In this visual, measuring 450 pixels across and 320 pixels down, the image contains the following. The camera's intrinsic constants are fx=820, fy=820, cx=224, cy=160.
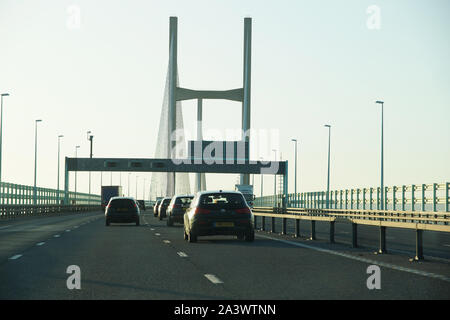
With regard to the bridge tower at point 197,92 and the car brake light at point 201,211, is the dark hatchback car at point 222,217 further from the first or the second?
the bridge tower at point 197,92

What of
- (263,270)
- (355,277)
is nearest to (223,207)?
(263,270)

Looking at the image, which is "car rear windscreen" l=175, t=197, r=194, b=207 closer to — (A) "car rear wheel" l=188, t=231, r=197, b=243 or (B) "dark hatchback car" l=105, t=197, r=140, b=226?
(B) "dark hatchback car" l=105, t=197, r=140, b=226

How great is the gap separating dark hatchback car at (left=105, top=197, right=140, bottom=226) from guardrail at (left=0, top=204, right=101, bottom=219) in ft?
43.9

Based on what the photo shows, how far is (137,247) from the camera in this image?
21.1 meters

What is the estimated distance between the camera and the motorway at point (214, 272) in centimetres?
1066

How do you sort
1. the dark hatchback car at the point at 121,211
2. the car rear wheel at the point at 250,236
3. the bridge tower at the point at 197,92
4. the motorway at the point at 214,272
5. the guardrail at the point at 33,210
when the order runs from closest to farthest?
the motorway at the point at 214,272 < the car rear wheel at the point at 250,236 < the dark hatchback car at the point at 121,211 < the guardrail at the point at 33,210 < the bridge tower at the point at 197,92

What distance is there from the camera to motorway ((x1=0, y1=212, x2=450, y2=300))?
1066 cm

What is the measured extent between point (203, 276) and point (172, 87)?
2661 inches

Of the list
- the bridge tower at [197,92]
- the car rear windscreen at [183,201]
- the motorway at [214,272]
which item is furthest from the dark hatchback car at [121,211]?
the bridge tower at [197,92]

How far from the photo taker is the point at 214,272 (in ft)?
45.2

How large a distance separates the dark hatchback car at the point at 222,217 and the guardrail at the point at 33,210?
30.7m

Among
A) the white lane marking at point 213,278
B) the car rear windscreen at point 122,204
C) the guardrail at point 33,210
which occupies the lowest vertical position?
the guardrail at point 33,210

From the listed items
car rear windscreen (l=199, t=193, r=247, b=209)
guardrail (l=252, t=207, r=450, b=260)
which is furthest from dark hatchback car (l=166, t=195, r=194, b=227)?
car rear windscreen (l=199, t=193, r=247, b=209)
